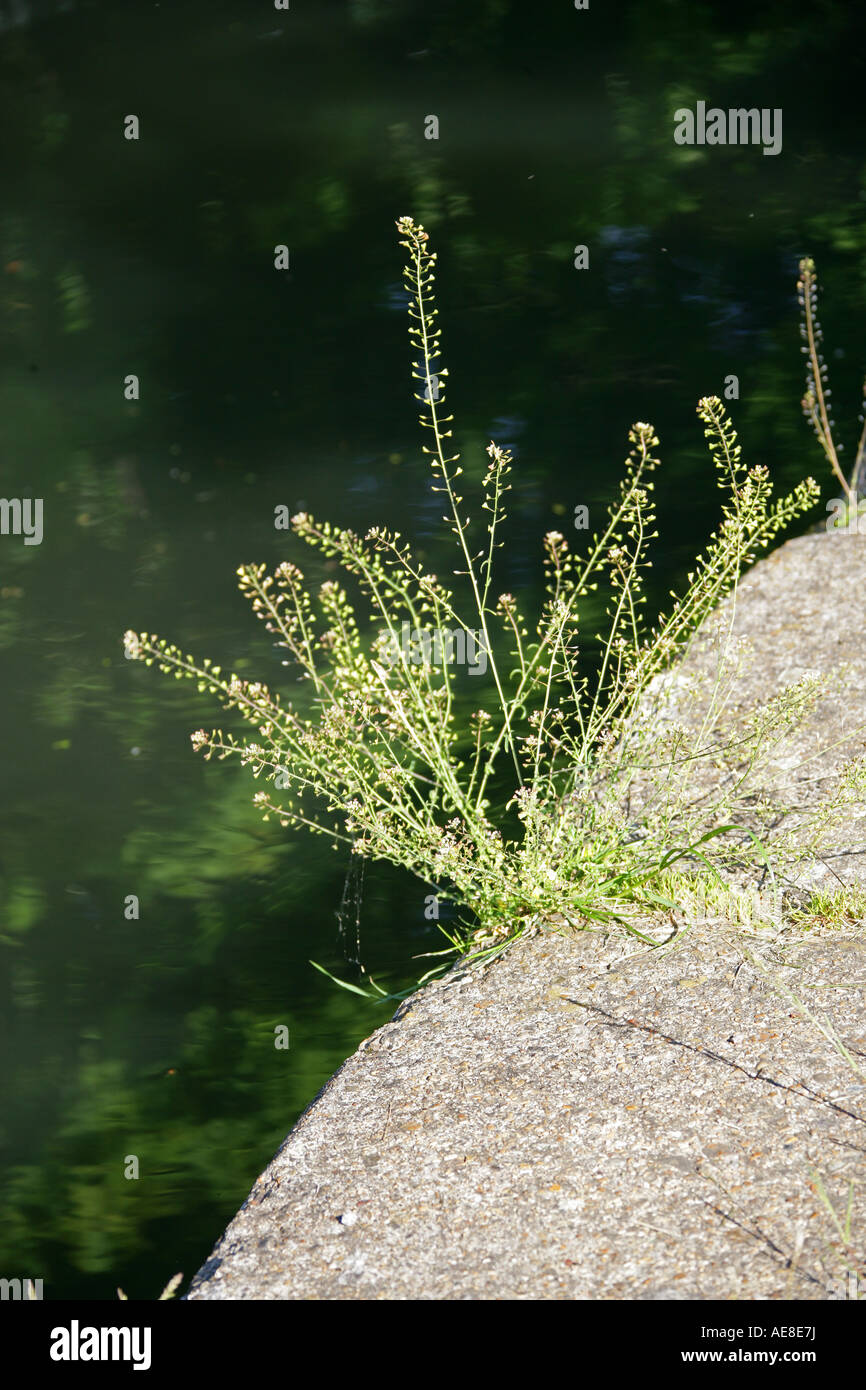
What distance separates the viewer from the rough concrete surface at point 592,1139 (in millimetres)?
1933

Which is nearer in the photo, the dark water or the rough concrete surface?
the rough concrete surface

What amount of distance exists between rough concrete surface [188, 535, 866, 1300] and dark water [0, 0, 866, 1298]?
1344 mm

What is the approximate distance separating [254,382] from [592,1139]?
5856 millimetres

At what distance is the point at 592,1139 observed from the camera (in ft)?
7.14

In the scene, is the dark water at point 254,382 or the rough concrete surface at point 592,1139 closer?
the rough concrete surface at point 592,1139

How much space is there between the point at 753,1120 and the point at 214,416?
18.7ft

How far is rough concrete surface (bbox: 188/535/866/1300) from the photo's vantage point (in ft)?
6.34

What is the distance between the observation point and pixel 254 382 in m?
7.28

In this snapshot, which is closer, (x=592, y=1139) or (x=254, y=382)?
(x=592, y=1139)

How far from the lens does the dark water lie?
399 centimetres

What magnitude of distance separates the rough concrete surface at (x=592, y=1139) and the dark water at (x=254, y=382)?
4.41ft

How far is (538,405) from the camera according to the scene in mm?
6906
